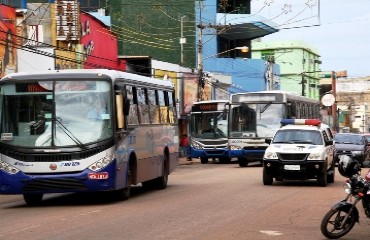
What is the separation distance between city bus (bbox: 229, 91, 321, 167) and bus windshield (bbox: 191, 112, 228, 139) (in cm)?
529

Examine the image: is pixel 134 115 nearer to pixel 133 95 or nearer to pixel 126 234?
pixel 133 95

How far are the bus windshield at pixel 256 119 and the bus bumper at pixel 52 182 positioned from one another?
19.9m

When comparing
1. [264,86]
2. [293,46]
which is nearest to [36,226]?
[264,86]

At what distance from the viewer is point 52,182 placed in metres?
16.3

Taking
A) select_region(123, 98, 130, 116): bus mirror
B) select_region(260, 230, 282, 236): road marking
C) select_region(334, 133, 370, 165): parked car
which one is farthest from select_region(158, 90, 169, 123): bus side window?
select_region(334, 133, 370, 165): parked car

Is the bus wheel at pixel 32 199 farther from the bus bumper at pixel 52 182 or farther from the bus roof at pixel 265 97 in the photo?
the bus roof at pixel 265 97

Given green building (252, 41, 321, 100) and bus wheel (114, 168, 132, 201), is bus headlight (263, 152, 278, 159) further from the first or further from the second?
green building (252, 41, 321, 100)

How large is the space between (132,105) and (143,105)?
1.19 metres

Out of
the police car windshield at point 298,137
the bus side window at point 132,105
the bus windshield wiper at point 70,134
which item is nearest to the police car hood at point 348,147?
the police car windshield at point 298,137

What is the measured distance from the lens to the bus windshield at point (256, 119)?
35531 millimetres

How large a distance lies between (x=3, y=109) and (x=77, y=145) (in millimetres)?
1899

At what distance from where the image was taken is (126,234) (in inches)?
463

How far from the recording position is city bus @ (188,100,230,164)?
41875mm

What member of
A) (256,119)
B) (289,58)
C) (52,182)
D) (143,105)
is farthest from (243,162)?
(289,58)
